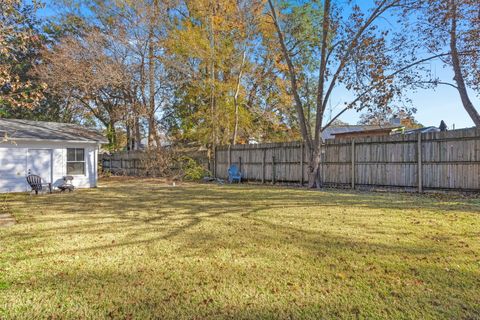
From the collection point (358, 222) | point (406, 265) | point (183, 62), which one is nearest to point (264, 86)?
point (183, 62)

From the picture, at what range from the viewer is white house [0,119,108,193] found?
11562 mm

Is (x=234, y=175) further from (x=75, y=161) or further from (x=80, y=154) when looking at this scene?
(x=75, y=161)

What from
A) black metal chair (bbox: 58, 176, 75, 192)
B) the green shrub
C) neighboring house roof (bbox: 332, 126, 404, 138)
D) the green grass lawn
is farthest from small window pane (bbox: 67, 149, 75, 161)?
neighboring house roof (bbox: 332, 126, 404, 138)

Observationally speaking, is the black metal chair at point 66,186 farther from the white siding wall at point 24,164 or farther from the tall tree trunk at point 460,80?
the tall tree trunk at point 460,80

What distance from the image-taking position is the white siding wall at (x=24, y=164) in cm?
1151

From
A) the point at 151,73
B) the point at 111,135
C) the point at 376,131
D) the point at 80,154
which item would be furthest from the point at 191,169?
the point at 376,131

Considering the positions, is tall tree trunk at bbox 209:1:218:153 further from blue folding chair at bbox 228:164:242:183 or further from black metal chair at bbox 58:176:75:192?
black metal chair at bbox 58:176:75:192

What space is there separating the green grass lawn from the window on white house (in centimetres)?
731

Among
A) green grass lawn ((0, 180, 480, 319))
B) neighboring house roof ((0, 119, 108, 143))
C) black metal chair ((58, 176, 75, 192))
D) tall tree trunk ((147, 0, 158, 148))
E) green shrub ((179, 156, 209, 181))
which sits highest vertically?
tall tree trunk ((147, 0, 158, 148))

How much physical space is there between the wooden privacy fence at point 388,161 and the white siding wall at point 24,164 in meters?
7.39

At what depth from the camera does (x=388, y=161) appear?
1066 centimetres

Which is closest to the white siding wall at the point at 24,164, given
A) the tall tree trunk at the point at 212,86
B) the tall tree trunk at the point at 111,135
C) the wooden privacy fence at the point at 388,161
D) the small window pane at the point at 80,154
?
the small window pane at the point at 80,154

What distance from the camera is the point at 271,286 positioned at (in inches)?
111

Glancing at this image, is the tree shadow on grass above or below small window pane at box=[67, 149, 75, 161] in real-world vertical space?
below
